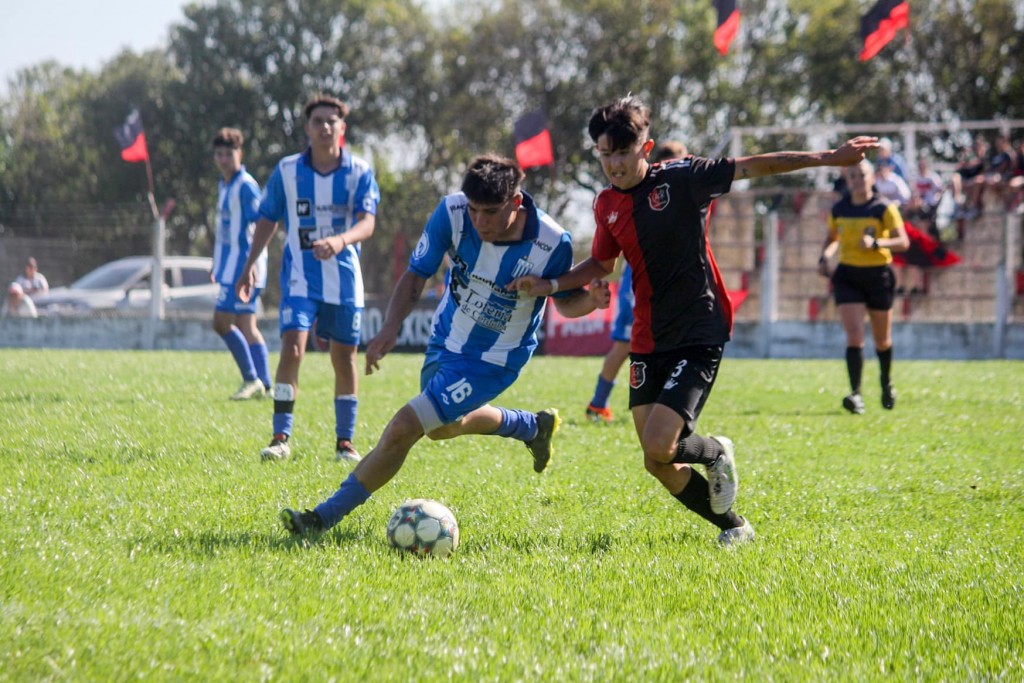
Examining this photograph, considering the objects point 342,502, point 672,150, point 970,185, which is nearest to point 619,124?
point 342,502

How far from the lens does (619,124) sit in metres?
4.53

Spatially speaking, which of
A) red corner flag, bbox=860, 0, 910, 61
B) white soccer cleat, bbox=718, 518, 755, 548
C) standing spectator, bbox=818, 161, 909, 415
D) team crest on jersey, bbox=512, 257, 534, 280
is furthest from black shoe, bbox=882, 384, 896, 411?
red corner flag, bbox=860, 0, 910, 61

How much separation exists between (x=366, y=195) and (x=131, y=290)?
13829 mm

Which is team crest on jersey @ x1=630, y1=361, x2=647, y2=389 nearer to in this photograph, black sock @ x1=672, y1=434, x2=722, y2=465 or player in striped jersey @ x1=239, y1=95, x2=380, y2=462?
black sock @ x1=672, y1=434, x2=722, y2=465

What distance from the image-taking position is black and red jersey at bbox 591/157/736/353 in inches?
185

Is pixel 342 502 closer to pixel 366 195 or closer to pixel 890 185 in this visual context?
pixel 366 195

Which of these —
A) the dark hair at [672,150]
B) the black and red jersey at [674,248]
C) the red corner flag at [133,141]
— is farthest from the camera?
the red corner flag at [133,141]

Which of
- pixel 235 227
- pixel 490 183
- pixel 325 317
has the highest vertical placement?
pixel 490 183

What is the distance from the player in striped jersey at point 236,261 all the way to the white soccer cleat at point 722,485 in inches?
239

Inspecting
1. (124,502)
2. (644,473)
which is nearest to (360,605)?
(124,502)

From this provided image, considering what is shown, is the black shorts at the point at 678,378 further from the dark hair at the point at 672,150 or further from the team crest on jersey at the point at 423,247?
the dark hair at the point at 672,150

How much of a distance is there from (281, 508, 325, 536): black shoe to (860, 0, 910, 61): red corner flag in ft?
56.4

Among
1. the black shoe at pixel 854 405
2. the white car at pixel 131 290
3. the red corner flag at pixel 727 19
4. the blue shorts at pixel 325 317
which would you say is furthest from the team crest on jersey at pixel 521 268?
the white car at pixel 131 290

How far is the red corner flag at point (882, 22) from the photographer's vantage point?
19.2 meters
